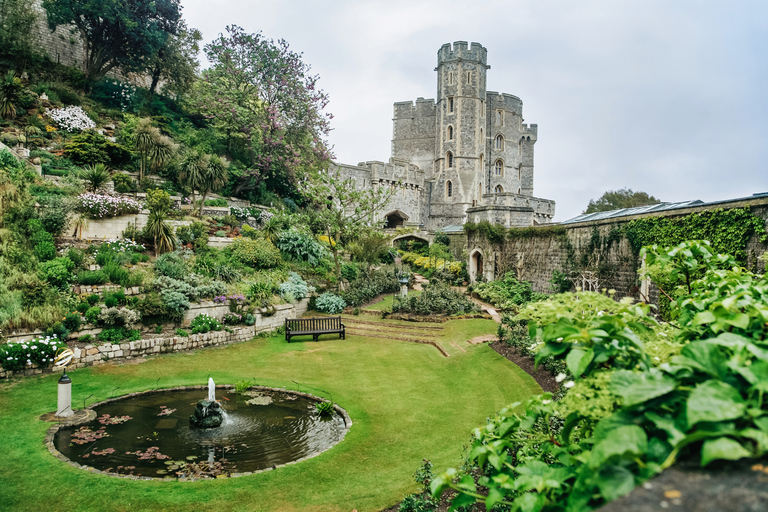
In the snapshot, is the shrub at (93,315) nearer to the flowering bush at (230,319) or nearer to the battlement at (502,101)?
the flowering bush at (230,319)

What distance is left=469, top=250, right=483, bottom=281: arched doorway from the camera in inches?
963

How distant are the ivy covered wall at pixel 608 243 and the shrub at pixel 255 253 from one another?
11201 millimetres

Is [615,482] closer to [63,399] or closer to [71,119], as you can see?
[63,399]

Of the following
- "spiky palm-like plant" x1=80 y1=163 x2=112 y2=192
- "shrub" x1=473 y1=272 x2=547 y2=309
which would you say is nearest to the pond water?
"spiky palm-like plant" x1=80 y1=163 x2=112 y2=192

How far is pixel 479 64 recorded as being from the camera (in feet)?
124

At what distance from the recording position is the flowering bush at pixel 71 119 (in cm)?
2169

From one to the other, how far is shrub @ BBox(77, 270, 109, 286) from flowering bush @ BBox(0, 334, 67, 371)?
247 cm

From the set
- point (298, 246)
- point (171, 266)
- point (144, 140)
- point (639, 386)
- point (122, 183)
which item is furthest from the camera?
point (144, 140)

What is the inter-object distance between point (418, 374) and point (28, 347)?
844cm

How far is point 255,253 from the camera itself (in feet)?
55.6

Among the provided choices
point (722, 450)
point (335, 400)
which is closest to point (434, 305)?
point (335, 400)

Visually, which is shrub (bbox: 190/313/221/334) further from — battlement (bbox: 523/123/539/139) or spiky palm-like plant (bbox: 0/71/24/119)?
battlement (bbox: 523/123/539/139)

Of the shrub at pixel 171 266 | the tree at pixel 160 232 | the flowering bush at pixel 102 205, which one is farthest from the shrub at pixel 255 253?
the flowering bush at pixel 102 205

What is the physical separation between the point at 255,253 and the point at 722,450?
17059 millimetres
